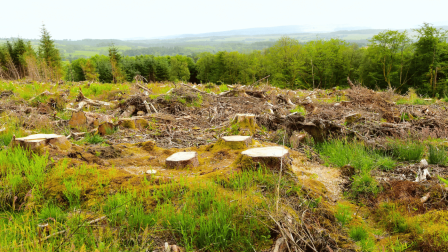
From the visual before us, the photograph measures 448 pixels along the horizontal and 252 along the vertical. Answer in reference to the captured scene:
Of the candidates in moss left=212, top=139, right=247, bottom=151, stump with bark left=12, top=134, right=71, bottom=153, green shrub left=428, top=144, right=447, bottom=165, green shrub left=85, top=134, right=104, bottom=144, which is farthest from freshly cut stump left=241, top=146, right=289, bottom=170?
green shrub left=85, top=134, right=104, bottom=144

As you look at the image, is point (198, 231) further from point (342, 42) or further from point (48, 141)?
point (342, 42)

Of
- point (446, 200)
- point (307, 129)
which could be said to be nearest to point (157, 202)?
point (446, 200)

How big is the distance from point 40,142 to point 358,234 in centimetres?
475

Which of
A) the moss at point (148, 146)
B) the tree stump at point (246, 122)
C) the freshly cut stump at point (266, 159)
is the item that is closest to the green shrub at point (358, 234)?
the freshly cut stump at point (266, 159)

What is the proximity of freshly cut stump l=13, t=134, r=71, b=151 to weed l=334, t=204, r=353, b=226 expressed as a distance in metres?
4.47

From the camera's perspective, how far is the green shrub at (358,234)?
2.63m

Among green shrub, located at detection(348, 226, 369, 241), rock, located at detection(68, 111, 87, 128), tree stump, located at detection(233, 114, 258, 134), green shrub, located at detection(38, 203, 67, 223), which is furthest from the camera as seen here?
tree stump, located at detection(233, 114, 258, 134)

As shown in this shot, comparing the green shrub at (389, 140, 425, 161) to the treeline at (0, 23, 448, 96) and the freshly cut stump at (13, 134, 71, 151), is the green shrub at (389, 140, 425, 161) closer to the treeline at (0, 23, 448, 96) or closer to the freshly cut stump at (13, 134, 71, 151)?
the freshly cut stump at (13, 134, 71, 151)

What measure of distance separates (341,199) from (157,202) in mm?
2632

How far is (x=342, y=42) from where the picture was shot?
5916cm

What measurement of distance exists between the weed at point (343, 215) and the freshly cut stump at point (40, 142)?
447 cm

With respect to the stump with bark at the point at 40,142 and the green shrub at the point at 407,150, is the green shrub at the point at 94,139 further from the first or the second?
the green shrub at the point at 407,150

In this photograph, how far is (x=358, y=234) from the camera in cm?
267

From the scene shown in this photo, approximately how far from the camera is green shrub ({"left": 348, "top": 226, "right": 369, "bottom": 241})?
104 inches
